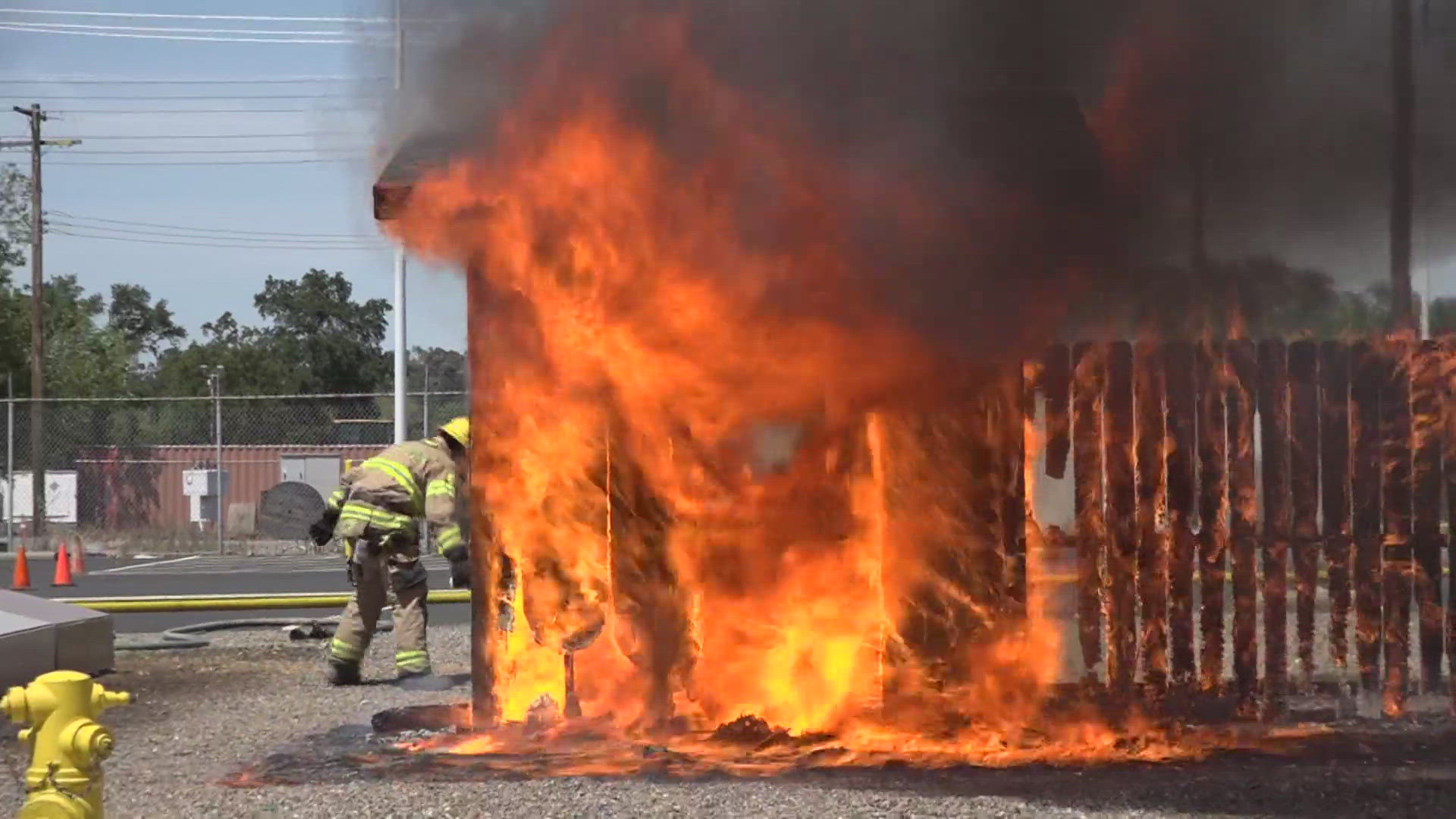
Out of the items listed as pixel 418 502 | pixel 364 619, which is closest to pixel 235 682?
pixel 364 619

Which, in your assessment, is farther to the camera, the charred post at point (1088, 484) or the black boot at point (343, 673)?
the black boot at point (343, 673)

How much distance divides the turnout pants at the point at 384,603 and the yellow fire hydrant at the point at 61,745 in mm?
4358

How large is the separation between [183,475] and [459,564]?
16.4 metres

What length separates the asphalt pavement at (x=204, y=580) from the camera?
1258cm

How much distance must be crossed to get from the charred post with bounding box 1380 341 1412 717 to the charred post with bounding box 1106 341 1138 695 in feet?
3.48

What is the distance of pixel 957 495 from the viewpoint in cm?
643

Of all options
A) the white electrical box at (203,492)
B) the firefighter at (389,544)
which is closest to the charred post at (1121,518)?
the firefighter at (389,544)

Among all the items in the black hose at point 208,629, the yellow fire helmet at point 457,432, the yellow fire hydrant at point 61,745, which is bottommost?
the black hose at point 208,629

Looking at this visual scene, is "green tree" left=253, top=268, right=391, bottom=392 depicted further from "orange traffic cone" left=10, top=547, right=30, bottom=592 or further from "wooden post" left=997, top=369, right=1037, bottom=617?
"wooden post" left=997, top=369, right=1037, bottom=617

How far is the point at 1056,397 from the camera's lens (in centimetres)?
645

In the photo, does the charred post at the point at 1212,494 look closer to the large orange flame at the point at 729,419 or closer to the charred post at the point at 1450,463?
the large orange flame at the point at 729,419

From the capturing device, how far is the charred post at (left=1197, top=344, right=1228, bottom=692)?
641 cm

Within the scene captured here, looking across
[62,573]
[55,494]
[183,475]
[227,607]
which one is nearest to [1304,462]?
[227,607]

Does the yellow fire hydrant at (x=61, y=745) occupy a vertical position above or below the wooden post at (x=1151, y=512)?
below
